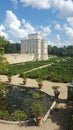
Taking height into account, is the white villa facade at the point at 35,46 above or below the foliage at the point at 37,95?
above

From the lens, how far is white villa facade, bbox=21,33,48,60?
94.2 metres

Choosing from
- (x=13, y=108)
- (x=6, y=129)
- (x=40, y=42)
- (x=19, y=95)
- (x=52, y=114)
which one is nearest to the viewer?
(x=6, y=129)

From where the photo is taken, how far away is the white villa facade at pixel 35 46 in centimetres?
9422

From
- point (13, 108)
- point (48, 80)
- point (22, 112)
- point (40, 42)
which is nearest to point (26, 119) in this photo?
point (22, 112)

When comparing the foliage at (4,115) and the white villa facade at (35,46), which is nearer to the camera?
the foliage at (4,115)

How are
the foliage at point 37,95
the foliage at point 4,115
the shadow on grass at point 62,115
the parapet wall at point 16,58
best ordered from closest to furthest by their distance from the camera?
the shadow on grass at point 62,115, the foliage at point 4,115, the foliage at point 37,95, the parapet wall at point 16,58

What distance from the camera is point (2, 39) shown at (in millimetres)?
17016

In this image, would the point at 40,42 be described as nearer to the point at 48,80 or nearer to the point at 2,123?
the point at 48,80

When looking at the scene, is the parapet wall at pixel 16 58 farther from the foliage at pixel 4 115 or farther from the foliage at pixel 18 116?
the foliage at pixel 18 116

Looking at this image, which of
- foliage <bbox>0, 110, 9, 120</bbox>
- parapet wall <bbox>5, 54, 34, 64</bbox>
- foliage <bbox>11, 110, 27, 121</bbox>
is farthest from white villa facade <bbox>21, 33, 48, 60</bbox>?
foliage <bbox>11, 110, 27, 121</bbox>

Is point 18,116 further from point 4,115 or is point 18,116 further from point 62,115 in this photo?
point 62,115

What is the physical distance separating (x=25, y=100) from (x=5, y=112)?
3.92 metres

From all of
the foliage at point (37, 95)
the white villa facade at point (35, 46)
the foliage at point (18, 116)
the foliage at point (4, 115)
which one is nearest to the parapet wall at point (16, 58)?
the white villa facade at point (35, 46)

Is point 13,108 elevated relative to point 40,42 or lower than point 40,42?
lower
